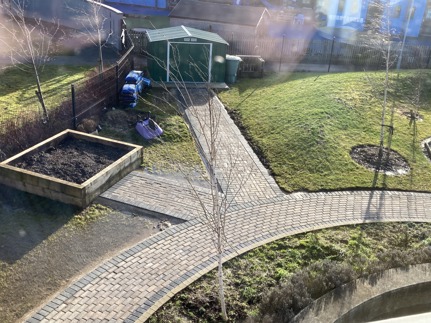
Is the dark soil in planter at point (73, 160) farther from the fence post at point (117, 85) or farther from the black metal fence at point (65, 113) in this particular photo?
the fence post at point (117, 85)

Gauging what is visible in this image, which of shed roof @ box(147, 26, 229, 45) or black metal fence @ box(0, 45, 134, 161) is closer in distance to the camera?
black metal fence @ box(0, 45, 134, 161)

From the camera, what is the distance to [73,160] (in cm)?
1064

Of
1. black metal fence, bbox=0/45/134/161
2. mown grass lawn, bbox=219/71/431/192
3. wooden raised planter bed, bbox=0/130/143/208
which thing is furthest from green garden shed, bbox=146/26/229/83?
wooden raised planter bed, bbox=0/130/143/208

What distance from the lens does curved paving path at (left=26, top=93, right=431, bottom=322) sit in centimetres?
706

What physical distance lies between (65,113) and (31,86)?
5059 mm

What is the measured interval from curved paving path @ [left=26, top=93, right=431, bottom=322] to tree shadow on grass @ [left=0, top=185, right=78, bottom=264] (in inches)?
47.4

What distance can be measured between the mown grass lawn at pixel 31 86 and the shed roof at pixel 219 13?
491 inches

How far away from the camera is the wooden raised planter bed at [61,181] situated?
9.50 meters

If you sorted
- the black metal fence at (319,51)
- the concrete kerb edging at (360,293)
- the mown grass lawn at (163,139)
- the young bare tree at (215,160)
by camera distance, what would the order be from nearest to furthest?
the concrete kerb edging at (360,293) < the young bare tree at (215,160) < the mown grass lawn at (163,139) < the black metal fence at (319,51)

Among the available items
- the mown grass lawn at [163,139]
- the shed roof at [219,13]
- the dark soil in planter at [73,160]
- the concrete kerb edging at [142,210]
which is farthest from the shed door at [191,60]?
the shed roof at [219,13]

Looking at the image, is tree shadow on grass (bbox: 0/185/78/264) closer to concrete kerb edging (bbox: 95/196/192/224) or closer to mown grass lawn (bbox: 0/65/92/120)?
concrete kerb edging (bbox: 95/196/192/224)

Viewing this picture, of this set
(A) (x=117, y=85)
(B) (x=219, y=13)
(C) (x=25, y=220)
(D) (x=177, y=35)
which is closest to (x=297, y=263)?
(C) (x=25, y=220)

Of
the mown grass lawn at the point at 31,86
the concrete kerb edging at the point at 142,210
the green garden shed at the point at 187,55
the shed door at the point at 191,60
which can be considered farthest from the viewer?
the shed door at the point at 191,60

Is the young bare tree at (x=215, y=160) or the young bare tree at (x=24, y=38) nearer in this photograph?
the young bare tree at (x=215, y=160)
